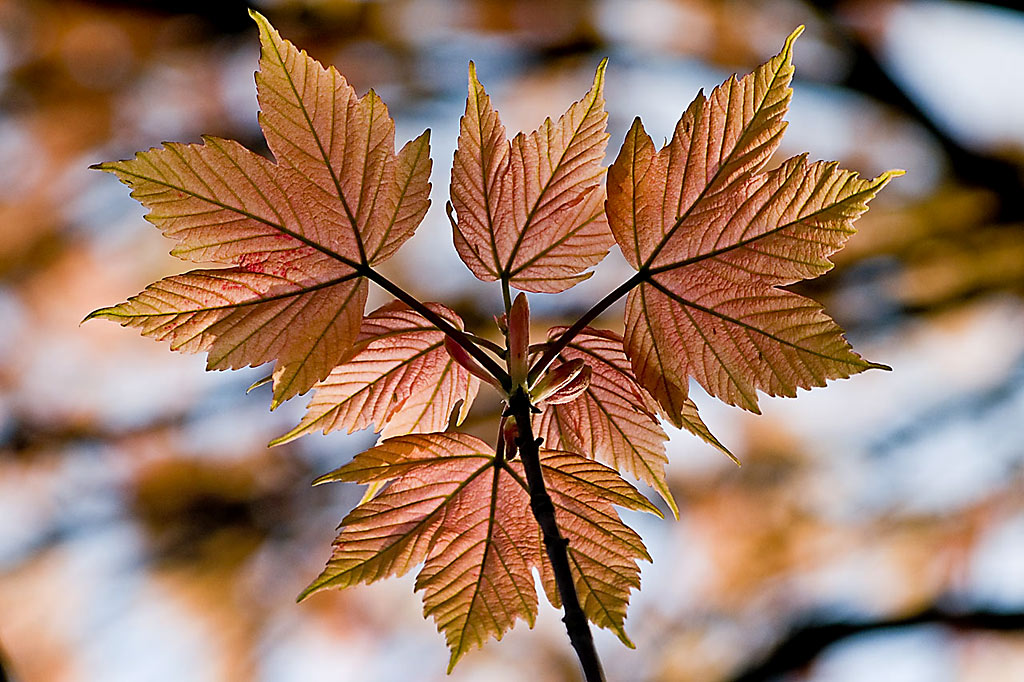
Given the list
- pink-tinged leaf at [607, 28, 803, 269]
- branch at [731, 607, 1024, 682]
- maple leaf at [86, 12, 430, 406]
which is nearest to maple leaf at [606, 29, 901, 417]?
pink-tinged leaf at [607, 28, 803, 269]

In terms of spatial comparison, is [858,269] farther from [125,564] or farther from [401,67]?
[125,564]

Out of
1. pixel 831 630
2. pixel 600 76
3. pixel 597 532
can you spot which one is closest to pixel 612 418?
pixel 597 532

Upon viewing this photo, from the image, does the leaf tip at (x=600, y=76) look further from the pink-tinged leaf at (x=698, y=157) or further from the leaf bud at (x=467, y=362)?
the leaf bud at (x=467, y=362)

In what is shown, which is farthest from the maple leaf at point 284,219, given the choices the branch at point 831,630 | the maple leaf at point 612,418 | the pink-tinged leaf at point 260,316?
the branch at point 831,630

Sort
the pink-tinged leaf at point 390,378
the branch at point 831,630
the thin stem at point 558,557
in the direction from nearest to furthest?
the thin stem at point 558,557
the pink-tinged leaf at point 390,378
the branch at point 831,630

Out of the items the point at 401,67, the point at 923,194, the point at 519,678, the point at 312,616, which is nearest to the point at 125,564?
the point at 312,616

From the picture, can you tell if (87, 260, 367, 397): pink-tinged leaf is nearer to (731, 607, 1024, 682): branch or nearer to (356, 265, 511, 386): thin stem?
(356, 265, 511, 386): thin stem

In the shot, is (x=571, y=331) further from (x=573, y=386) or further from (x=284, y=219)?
(x=284, y=219)
